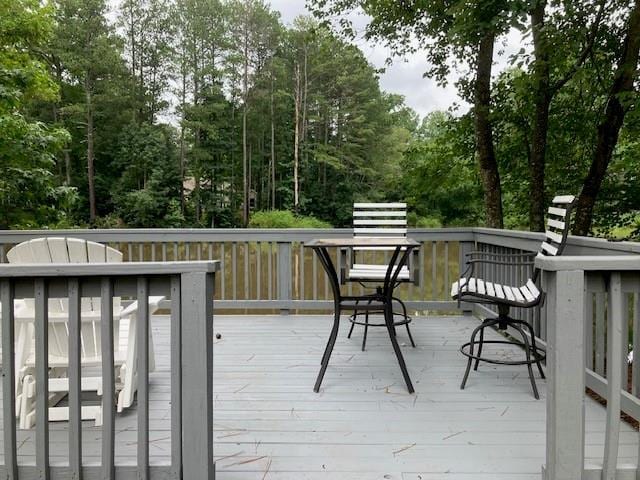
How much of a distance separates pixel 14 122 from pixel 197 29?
18.2 metres

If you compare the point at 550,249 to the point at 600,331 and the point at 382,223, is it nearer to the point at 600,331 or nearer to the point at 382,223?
the point at 600,331

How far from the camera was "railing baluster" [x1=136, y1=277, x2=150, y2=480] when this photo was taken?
1597mm

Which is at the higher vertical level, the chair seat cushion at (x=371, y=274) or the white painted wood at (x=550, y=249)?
the white painted wood at (x=550, y=249)

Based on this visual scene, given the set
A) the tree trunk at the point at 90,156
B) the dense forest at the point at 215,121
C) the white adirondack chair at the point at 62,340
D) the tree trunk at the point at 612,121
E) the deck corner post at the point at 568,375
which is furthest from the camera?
the tree trunk at the point at 90,156

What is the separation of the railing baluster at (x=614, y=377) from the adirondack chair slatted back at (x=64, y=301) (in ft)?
6.85

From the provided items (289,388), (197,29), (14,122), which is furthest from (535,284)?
(197,29)

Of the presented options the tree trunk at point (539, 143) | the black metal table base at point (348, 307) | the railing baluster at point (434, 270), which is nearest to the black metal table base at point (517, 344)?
the black metal table base at point (348, 307)

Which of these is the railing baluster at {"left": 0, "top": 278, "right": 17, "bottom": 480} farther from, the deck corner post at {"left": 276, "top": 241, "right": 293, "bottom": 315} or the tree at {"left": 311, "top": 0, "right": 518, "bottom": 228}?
the tree at {"left": 311, "top": 0, "right": 518, "bottom": 228}

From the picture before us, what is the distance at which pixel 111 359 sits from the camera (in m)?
1.62

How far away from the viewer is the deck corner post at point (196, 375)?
5.24 ft

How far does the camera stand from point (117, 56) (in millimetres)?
21766

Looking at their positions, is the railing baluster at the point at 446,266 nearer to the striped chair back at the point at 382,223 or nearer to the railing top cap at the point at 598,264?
the striped chair back at the point at 382,223

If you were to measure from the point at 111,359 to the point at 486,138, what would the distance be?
5560 mm

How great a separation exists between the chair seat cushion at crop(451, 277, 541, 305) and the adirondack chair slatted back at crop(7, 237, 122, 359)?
1.91m
